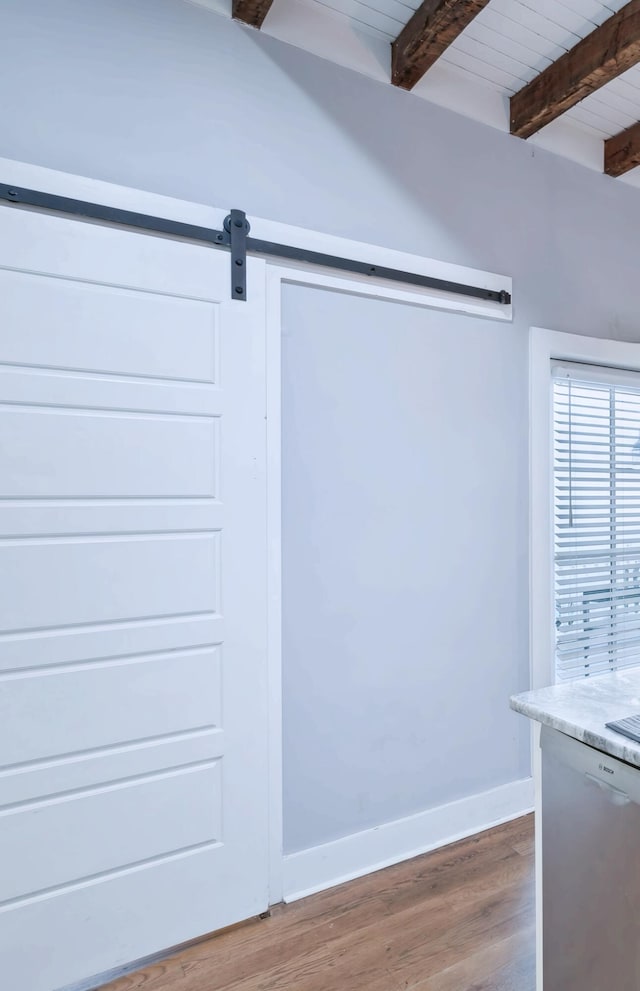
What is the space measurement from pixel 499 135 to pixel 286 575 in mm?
2007

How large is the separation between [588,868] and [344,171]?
206cm

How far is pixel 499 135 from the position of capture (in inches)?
83.3

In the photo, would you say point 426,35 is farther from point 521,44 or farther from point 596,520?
point 596,520

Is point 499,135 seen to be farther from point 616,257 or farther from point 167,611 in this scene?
point 167,611

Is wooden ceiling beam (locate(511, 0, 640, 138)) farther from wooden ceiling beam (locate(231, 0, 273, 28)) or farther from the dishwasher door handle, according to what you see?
the dishwasher door handle

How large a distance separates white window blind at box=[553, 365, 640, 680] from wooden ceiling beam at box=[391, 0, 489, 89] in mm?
1314

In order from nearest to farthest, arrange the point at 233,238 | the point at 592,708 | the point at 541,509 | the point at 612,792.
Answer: the point at 612,792, the point at 592,708, the point at 233,238, the point at 541,509

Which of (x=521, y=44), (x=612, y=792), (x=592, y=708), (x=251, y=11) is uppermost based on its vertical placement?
(x=521, y=44)

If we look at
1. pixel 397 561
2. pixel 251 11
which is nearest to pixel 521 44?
pixel 251 11

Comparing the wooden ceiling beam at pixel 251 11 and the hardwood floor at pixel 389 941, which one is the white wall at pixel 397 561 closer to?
the hardwood floor at pixel 389 941

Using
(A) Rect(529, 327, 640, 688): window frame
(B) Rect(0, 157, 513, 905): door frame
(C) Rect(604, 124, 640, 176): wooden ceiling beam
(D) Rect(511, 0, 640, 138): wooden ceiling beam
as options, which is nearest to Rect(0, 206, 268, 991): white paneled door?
(B) Rect(0, 157, 513, 905): door frame

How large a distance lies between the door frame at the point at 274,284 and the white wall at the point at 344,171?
0.05m

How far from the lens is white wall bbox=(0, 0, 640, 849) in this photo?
140 centimetres

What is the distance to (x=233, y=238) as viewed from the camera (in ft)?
5.09
